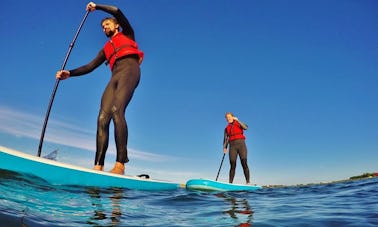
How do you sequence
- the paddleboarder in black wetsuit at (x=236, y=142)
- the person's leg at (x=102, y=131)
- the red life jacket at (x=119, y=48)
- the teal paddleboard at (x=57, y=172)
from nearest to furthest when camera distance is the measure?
the teal paddleboard at (x=57, y=172)
the person's leg at (x=102, y=131)
the red life jacket at (x=119, y=48)
the paddleboarder in black wetsuit at (x=236, y=142)

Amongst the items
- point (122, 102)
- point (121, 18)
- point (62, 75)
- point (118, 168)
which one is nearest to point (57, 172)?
point (118, 168)

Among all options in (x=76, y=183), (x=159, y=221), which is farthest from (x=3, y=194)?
(x=76, y=183)

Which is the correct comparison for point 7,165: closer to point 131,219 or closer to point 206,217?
point 131,219

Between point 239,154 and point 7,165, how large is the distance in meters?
8.23

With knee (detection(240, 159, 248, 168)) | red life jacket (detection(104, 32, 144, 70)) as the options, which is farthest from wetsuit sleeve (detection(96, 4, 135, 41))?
knee (detection(240, 159, 248, 168))

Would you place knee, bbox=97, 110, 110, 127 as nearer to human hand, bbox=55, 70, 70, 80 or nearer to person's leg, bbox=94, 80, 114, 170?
person's leg, bbox=94, 80, 114, 170

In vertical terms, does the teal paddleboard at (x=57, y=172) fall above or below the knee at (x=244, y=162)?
below

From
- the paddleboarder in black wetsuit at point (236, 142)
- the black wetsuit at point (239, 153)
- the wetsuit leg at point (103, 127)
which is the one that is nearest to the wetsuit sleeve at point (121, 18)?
the wetsuit leg at point (103, 127)

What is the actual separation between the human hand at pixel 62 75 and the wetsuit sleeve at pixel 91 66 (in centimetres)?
11

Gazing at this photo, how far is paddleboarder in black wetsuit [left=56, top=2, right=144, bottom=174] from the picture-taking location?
4.80 m

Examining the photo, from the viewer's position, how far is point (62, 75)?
5562 millimetres

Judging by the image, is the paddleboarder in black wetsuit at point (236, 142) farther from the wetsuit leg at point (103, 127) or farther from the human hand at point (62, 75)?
the human hand at point (62, 75)

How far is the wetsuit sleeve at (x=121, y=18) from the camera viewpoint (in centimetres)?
502

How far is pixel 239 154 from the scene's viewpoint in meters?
10.6
